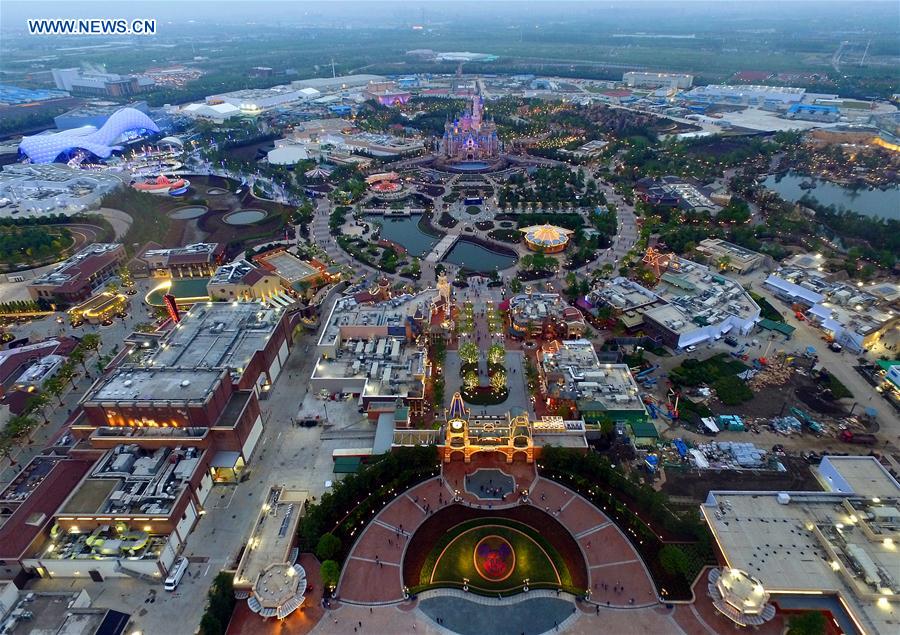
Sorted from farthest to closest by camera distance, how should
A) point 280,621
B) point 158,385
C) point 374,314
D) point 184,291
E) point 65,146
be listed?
point 65,146 < point 184,291 < point 374,314 < point 158,385 < point 280,621

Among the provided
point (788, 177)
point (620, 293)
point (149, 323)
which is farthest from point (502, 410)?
point (788, 177)

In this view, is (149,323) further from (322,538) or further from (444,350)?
(322,538)

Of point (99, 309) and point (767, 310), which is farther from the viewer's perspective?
point (99, 309)

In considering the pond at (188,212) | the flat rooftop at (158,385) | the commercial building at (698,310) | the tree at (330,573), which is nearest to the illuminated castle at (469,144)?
the pond at (188,212)

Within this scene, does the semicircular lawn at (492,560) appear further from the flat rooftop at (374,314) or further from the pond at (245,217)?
the pond at (245,217)

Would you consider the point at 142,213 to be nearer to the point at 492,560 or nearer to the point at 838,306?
the point at 492,560

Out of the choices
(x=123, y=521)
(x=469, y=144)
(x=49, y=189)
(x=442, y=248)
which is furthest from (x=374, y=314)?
(x=49, y=189)

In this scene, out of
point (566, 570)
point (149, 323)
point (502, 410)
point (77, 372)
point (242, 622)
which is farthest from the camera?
point (149, 323)
